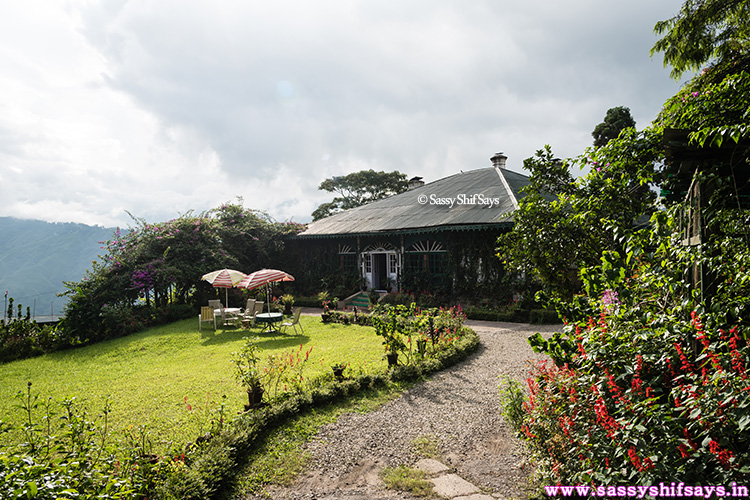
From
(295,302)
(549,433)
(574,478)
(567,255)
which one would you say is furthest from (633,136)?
(295,302)

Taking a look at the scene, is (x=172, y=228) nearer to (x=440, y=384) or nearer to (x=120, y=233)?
(x=120, y=233)

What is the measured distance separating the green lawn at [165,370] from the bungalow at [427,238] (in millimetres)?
5403

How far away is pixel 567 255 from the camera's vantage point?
19.8ft

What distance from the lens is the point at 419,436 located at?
16.4 ft

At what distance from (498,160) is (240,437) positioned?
21.9 meters

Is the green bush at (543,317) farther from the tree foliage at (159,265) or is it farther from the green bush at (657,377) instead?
the tree foliage at (159,265)

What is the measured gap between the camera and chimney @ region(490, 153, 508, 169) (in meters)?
22.9

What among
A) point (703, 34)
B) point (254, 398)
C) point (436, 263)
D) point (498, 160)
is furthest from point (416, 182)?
point (254, 398)

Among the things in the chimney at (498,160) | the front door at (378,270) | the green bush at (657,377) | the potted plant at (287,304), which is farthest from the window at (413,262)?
the green bush at (657,377)

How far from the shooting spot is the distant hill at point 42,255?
146750mm

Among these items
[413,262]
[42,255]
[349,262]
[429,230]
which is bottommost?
[413,262]

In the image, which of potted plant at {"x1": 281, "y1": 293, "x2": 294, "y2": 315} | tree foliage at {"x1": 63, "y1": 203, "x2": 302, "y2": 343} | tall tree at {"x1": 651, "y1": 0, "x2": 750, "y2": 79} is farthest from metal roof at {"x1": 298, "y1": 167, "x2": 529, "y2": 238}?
tall tree at {"x1": 651, "y1": 0, "x2": 750, "y2": 79}

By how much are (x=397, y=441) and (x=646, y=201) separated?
14.9ft

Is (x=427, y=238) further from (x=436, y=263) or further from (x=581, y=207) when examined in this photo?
(x=581, y=207)
